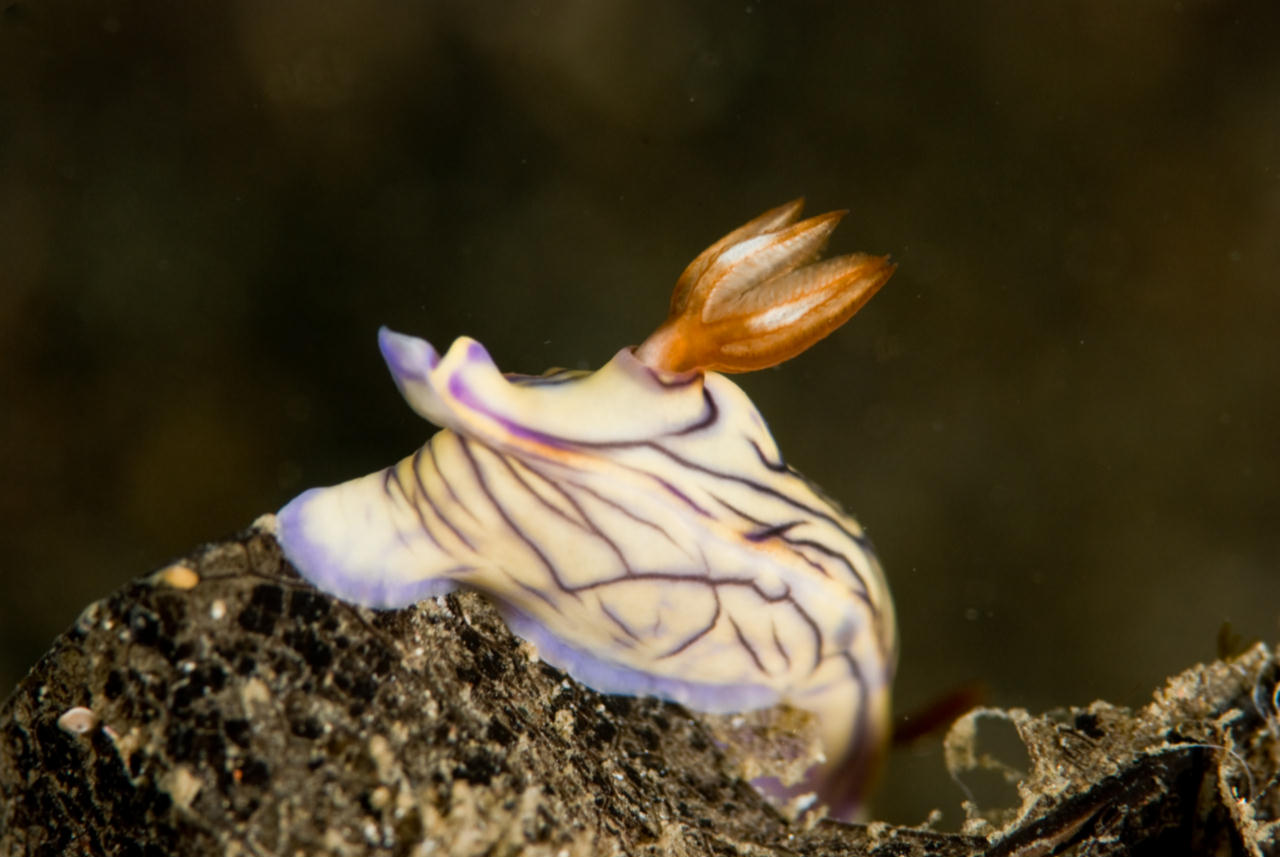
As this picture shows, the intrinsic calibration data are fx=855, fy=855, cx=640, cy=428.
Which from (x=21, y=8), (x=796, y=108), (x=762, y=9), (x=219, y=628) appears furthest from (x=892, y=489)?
(x=21, y=8)

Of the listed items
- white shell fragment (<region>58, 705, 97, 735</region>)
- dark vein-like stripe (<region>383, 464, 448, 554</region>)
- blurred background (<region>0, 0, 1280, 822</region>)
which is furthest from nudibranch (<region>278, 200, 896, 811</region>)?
blurred background (<region>0, 0, 1280, 822</region>)

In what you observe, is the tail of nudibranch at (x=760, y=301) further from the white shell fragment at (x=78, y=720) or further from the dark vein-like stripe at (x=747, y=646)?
the white shell fragment at (x=78, y=720)

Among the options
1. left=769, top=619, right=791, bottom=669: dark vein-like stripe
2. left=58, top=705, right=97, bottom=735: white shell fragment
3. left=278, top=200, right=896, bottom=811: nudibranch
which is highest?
left=58, top=705, right=97, bottom=735: white shell fragment

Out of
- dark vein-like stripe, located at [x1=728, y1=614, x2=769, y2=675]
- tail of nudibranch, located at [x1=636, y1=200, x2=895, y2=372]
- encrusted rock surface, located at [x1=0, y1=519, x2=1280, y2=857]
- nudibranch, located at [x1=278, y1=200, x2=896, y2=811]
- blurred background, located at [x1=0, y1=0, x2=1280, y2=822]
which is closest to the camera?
encrusted rock surface, located at [x1=0, y1=519, x2=1280, y2=857]

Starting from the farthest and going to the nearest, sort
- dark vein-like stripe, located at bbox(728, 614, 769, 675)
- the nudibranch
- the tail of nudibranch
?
dark vein-like stripe, located at bbox(728, 614, 769, 675), the tail of nudibranch, the nudibranch

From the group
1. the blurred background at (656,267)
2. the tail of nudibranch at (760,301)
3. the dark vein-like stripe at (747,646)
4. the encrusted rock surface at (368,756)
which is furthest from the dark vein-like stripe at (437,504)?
the blurred background at (656,267)

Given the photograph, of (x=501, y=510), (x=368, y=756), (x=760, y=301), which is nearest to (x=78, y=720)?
(x=368, y=756)

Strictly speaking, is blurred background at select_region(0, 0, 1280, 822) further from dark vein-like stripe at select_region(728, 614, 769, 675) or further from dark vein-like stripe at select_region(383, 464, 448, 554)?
dark vein-like stripe at select_region(383, 464, 448, 554)

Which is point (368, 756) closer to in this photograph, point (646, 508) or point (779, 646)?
point (646, 508)
